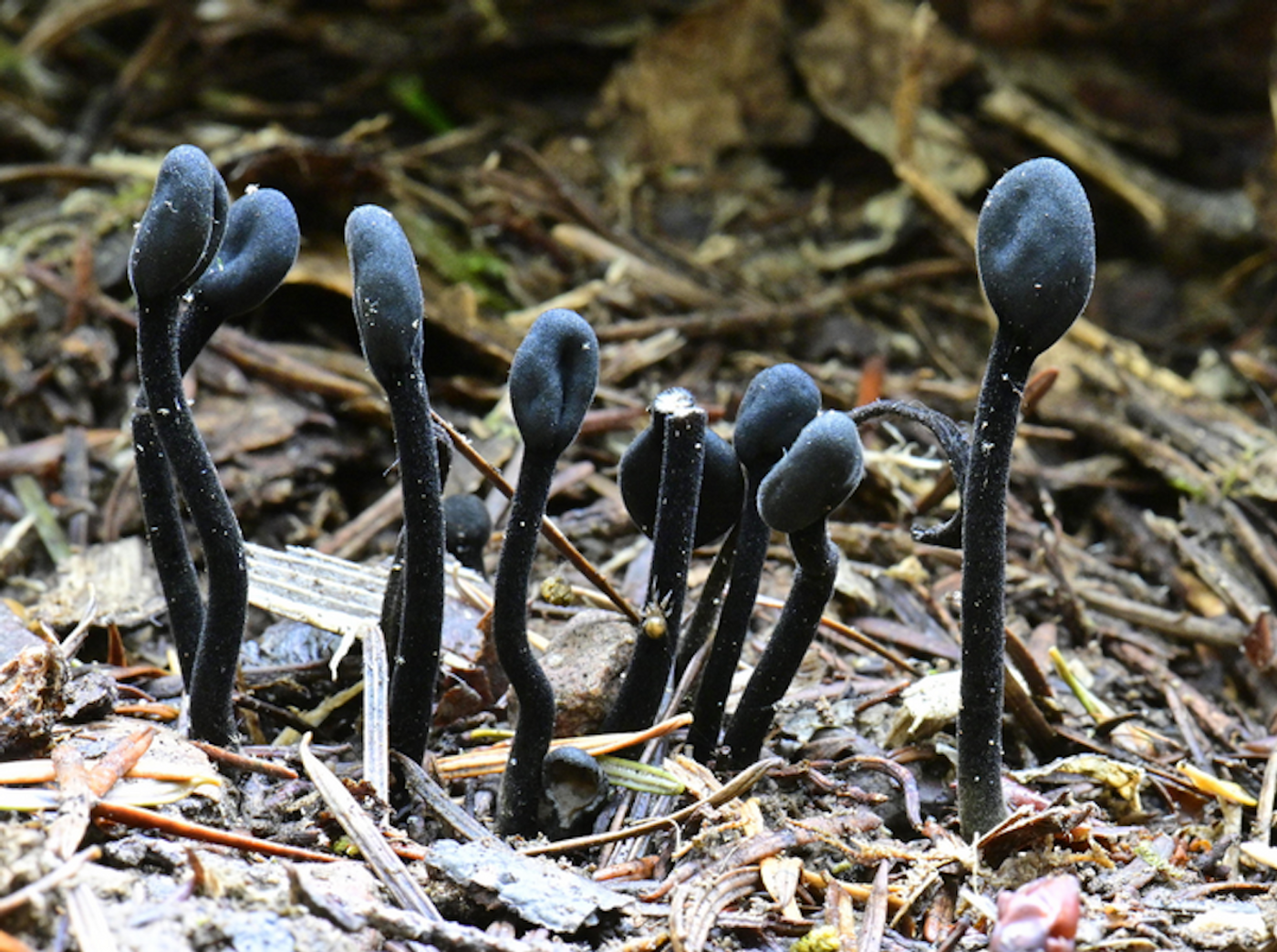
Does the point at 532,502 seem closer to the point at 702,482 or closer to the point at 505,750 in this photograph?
the point at 702,482

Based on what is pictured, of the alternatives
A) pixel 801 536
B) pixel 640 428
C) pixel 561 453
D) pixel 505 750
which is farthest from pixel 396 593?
pixel 640 428

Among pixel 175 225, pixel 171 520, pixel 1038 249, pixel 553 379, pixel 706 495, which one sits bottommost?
pixel 171 520

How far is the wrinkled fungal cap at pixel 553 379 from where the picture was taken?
4.96ft

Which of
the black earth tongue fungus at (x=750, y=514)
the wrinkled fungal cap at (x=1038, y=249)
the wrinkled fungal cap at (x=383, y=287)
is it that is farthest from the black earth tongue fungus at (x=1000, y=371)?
the wrinkled fungal cap at (x=383, y=287)

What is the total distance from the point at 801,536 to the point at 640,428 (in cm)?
149

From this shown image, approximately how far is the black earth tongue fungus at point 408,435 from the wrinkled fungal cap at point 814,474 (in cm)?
44

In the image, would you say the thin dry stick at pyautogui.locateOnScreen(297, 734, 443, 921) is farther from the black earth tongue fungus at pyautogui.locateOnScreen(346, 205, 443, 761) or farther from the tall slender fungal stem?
the tall slender fungal stem

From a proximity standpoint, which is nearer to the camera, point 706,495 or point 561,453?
point 561,453

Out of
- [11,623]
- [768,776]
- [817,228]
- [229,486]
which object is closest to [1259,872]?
[768,776]

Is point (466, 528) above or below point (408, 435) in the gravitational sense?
below

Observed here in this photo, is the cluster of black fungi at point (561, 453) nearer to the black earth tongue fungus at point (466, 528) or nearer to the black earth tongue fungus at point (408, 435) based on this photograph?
the black earth tongue fungus at point (408, 435)

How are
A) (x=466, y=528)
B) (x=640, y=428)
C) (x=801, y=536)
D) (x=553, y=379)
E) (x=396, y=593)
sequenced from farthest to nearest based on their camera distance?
(x=640, y=428), (x=466, y=528), (x=396, y=593), (x=801, y=536), (x=553, y=379)

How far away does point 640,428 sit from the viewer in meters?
3.08

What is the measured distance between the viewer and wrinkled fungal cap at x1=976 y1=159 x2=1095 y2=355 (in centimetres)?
143
